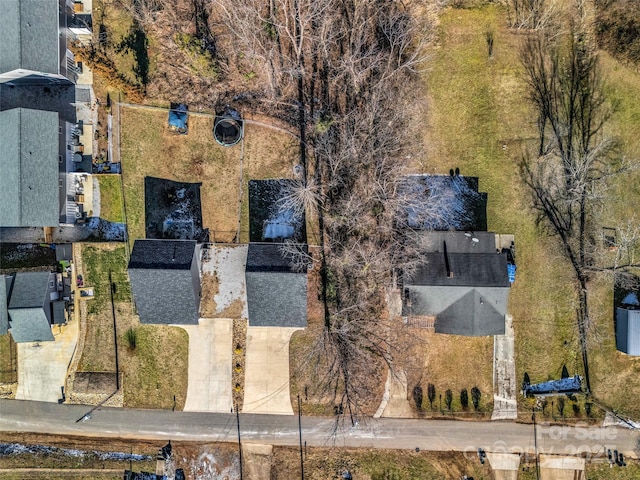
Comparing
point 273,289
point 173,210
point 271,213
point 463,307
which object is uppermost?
point 173,210

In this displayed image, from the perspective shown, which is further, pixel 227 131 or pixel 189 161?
pixel 189 161

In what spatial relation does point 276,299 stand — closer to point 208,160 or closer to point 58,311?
point 208,160

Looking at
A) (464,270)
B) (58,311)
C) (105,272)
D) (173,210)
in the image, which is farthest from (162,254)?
(464,270)

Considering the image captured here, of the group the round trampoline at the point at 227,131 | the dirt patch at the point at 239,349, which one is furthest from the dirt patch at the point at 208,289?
the round trampoline at the point at 227,131

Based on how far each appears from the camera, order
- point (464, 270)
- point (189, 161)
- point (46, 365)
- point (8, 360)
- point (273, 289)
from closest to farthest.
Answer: point (464, 270), point (273, 289), point (189, 161), point (46, 365), point (8, 360)

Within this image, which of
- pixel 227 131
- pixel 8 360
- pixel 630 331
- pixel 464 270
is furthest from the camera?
pixel 8 360

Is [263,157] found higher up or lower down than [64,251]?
higher up

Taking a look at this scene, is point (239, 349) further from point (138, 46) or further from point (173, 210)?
point (138, 46)

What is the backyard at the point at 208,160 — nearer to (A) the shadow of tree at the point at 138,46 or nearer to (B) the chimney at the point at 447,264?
(A) the shadow of tree at the point at 138,46
